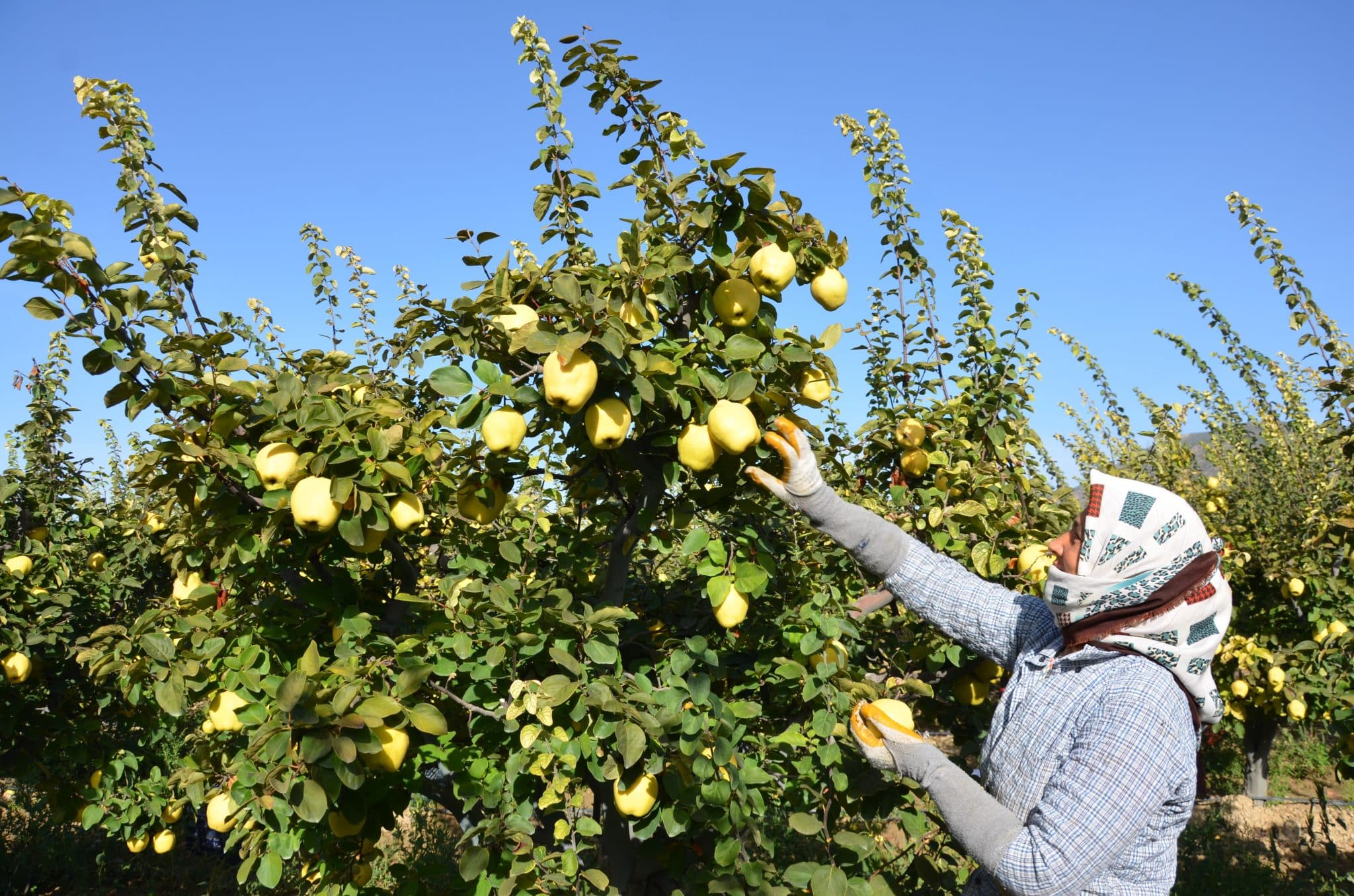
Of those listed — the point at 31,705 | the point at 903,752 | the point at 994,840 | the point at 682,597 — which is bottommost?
the point at 994,840

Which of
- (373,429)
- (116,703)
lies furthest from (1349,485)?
(116,703)

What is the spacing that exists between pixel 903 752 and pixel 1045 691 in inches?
12.3

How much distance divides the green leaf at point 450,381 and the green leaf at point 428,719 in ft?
2.00

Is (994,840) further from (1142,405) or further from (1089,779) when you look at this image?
(1142,405)

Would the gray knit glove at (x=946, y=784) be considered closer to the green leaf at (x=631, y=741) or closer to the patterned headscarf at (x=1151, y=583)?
the patterned headscarf at (x=1151, y=583)

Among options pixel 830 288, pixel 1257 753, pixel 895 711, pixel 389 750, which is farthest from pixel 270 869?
pixel 1257 753

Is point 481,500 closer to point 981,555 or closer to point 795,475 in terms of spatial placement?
point 795,475

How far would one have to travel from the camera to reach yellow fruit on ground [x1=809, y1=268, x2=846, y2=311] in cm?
197

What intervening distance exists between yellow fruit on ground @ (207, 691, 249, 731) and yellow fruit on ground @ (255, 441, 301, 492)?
72 centimetres

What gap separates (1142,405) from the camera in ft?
23.6

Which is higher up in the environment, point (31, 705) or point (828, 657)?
point (31, 705)

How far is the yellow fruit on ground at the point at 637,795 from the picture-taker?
176cm

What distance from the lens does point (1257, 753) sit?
618cm

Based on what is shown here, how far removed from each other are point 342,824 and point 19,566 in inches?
95.1
